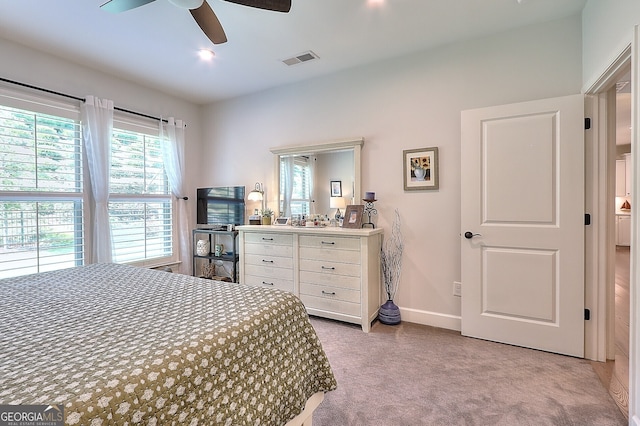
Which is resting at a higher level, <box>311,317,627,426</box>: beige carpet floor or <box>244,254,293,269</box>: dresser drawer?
<box>244,254,293,269</box>: dresser drawer

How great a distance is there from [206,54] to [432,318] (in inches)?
132

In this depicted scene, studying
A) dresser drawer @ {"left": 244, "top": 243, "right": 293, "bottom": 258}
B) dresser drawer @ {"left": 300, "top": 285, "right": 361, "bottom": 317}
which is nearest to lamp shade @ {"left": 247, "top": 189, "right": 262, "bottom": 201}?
dresser drawer @ {"left": 244, "top": 243, "right": 293, "bottom": 258}

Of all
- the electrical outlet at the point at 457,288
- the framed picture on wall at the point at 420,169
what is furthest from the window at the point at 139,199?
Result: the electrical outlet at the point at 457,288

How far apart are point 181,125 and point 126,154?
2.65 ft

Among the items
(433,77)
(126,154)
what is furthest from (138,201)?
(433,77)

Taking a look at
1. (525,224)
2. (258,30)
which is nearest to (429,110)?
(525,224)

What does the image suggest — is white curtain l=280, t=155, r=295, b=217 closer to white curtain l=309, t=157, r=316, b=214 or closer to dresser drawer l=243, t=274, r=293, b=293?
white curtain l=309, t=157, r=316, b=214

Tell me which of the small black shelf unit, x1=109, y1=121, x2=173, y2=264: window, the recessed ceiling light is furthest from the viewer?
the small black shelf unit

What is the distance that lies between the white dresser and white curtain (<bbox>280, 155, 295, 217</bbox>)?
1.80ft

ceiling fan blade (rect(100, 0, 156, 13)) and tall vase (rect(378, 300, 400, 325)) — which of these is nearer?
ceiling fan blade (rect(100, 0, 156, 13))

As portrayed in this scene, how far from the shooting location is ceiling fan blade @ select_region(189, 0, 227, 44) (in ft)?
6.17

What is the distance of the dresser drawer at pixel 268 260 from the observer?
3.15m

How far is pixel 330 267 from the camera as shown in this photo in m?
2.91

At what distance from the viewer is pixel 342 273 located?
9.37ft
